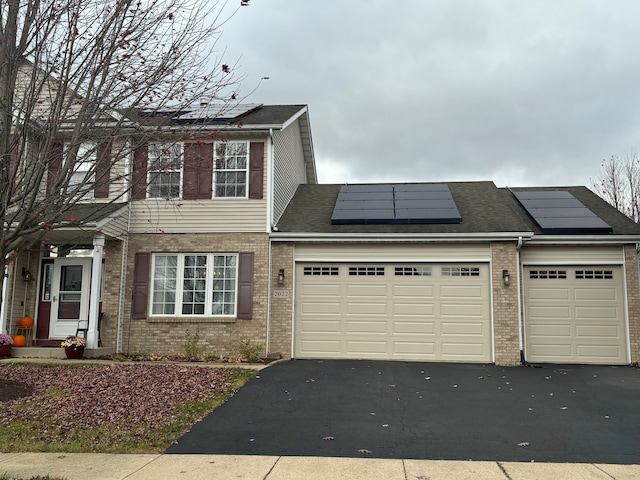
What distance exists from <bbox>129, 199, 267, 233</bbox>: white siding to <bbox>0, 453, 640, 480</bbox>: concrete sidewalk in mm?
7468

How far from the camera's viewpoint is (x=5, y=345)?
11781 mm

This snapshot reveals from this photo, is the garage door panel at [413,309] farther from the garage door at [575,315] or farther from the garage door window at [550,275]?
the garage door window at [550,275]

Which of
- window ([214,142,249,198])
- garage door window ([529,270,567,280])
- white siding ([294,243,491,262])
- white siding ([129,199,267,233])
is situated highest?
window ([214,142,249,198])

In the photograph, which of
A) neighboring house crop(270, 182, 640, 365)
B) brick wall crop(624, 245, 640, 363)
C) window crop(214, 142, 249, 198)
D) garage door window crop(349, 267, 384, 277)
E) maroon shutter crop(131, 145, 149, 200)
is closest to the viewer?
maroon shutter crop(131, 145, 149, 200)

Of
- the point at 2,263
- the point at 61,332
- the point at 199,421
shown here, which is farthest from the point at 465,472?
the point at 61,332

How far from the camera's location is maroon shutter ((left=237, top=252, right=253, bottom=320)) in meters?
12.4

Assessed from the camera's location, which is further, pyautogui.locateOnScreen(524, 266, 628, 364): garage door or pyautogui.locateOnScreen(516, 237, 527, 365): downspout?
pyautogui.locateOnScreen(524, 266, 628, 364): garage door

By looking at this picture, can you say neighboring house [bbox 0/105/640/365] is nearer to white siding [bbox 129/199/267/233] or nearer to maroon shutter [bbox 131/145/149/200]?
white siding [bbox 129/199/267/233]

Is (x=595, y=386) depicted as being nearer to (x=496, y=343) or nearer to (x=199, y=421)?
(x=496, y=343)

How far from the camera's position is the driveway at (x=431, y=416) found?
19.8 feet

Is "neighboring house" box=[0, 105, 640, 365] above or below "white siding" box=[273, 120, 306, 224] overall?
below

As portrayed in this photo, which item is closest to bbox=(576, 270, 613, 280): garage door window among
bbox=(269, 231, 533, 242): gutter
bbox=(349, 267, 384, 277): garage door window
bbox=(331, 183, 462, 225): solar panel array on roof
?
bbox=(269, 231, 533, 242): gutter

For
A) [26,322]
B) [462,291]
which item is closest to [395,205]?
[462,291]

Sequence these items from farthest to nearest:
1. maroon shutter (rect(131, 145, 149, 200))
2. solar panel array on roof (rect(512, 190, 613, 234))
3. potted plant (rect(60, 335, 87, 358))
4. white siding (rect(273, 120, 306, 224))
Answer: white siding (rect(273, 120, 306, 224)), solar panel array on roof (rect(512, 190, 613, 234)), potted plant (rect(60, 335, 87, 358)), maroon shutter (rect(131, 145, 149, 200))
